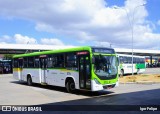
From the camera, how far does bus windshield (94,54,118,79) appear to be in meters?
16.3

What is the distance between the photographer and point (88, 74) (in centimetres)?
1630

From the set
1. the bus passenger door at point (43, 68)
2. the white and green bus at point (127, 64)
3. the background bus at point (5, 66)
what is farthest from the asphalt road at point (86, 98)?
the background bus at point (5, 66)

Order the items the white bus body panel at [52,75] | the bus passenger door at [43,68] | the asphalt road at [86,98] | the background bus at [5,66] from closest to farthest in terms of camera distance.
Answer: the asphalt road at [86,98] < the white bus body panel at [52,75] < the bus passenger door at [43,68] < the background bus at [5,66]

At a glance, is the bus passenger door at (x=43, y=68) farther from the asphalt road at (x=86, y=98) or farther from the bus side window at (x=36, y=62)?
the asphalt road at (x=86, y=98)

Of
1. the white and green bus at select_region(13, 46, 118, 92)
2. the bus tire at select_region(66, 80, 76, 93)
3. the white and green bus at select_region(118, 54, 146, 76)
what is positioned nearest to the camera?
the white and green bus at select_region(13, 46, 118, 92)

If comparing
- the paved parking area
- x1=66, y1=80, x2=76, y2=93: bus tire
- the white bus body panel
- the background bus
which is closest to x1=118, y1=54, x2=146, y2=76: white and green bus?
the white bus body panel

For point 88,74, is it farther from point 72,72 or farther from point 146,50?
point 146,50

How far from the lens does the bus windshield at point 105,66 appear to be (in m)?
16.3

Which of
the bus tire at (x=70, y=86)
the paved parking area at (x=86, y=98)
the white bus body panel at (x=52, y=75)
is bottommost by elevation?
the paved parking area at (x=86, y=98)

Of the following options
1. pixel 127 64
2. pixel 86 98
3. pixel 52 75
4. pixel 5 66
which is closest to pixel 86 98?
pixel 86 98

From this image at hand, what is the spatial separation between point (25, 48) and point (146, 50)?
37.1 m

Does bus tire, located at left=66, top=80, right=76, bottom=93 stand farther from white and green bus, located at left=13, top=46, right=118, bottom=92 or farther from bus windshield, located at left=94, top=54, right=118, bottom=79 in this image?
bus windshield, located at left=94, top=54, right=118, bottom=79

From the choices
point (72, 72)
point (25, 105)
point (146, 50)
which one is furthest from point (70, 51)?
point (146, 50)

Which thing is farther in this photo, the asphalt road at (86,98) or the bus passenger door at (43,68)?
the bus passenger door at (43,68)
